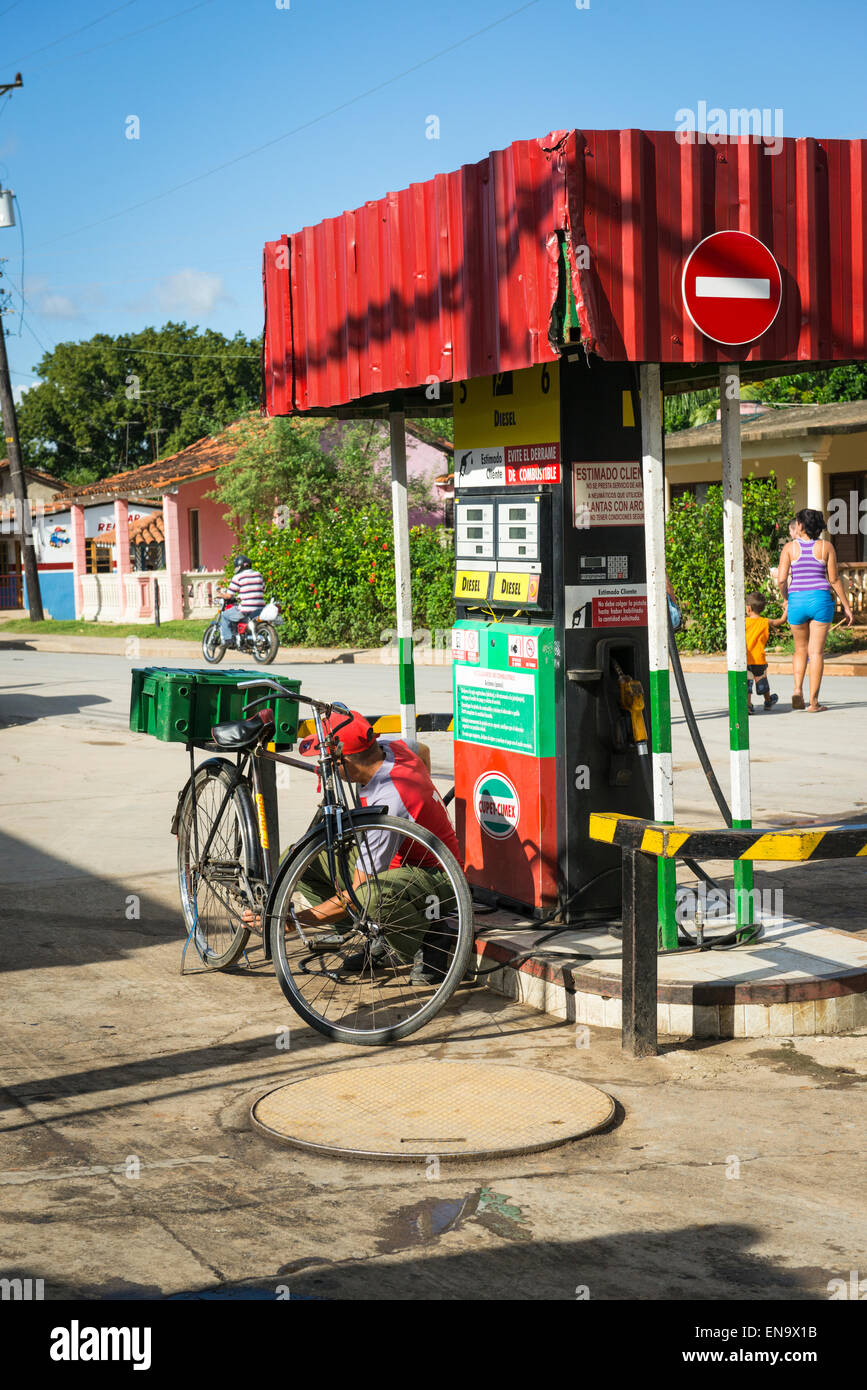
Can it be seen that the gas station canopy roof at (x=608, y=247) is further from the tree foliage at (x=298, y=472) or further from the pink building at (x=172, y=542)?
the pink building at (x=172, y=542)

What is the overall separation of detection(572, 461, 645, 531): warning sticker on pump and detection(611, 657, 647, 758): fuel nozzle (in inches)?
27.1

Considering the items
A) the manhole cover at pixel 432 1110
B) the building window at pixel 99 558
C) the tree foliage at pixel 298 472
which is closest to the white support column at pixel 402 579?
the manhole cover at pixel 432 1110

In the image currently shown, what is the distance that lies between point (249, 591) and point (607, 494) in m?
18.9

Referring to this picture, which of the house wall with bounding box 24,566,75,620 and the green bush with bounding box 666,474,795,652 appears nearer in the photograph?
the green bush with bounding box 666,474,795,652

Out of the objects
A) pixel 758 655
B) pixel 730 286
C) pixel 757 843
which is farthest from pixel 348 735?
pixel 758 655

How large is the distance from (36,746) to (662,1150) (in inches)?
447

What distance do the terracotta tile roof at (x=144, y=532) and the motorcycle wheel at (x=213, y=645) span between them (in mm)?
27385

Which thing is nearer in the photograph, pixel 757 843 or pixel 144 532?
pixel 757 843

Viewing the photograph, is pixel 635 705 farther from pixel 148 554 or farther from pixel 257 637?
pixel 148 554

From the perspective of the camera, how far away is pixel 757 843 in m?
5.32

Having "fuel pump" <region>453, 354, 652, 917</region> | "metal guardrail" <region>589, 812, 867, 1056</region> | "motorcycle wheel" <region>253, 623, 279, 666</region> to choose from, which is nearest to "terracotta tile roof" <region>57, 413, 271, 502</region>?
"motorcycle wheel" <region>253, 623, 279, 666</region>

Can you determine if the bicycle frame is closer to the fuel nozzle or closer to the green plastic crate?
the green plastic crate

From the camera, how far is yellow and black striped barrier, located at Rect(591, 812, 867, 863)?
17.3ft

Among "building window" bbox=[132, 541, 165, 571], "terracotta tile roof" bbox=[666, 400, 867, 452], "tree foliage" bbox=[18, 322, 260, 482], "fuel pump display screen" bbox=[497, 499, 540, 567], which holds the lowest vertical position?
"fuel pump display screen" bbox=[497, 499, 540, 567]
